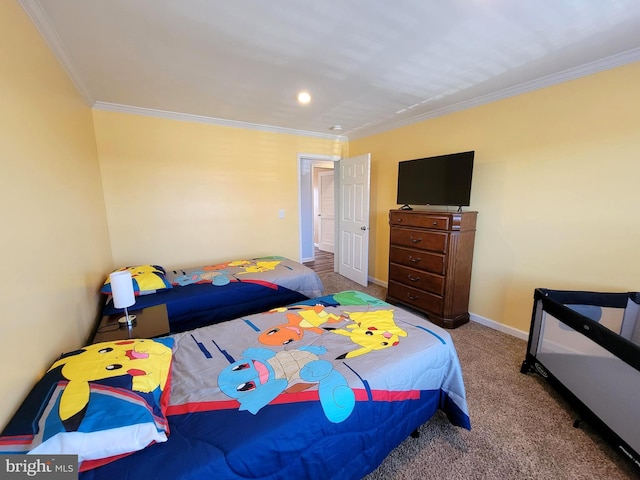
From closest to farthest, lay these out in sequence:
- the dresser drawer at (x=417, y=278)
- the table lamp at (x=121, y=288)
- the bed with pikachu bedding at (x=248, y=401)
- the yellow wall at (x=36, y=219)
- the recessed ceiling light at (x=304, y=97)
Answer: the bed with pikachu bedding at (x=248, y=401) < the yellow wall at (x=36, y=219) < the table lamp at (x=121, y=288) < the recessed ceiling light at (x=304, y=97) < the dresser drawer at (x=417, y=278)

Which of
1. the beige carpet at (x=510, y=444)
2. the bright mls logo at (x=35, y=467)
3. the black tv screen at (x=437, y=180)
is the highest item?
the black tv screen at (x=437, y=180)

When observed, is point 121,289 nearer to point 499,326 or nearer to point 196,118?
point 196,118

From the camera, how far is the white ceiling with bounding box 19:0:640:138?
1427mm

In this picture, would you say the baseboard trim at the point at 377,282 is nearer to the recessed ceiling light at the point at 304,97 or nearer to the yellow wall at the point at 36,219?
the recessed ceiling light at the point at 304,97

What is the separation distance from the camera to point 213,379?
3.88 feet

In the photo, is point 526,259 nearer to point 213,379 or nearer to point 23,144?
point 213,379

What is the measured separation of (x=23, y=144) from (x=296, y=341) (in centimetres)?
165

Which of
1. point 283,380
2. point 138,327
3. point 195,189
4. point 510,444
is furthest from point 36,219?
point 510,444

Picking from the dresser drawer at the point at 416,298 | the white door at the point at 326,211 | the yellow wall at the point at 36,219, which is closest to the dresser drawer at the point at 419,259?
the dresser drawer at the point at 416,298

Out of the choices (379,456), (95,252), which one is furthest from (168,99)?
(379,456)

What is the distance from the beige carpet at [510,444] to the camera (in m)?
1.36

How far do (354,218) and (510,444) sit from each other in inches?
123

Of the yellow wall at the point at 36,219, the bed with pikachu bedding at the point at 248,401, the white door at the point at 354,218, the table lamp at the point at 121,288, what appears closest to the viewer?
the bed with pikachu bedding at the point at 248,401

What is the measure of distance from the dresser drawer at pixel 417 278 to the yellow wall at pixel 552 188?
530mm
